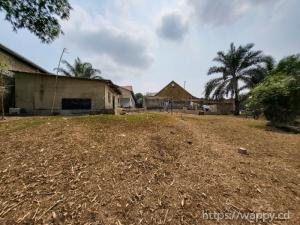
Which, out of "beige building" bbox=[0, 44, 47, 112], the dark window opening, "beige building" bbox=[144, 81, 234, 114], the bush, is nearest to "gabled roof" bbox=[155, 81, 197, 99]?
"beige building" bbox=[144, 81, 234, 114]

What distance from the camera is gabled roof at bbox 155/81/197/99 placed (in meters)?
33.6

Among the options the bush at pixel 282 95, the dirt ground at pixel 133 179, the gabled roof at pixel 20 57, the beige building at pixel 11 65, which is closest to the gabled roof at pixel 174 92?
the gabled roof at pixel 20 57

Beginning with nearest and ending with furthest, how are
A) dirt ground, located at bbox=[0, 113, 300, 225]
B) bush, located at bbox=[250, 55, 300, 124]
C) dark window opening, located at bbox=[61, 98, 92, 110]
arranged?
1. dirt ground, located at bbox=[0, 113, 300, 225]
2. bush, located at bbox=[250, 55, 300, 124]
3. dark window opening, located at bbox=[61, 98, 92, 110]

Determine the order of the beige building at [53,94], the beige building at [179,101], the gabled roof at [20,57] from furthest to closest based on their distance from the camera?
the beige building at [179,101], the gabled roof at [20,57], the beige building at [53,94]

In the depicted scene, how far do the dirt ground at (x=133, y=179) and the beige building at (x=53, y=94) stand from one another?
9250 mm

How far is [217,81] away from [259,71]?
4179 mm

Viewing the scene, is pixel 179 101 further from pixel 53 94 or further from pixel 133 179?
pixel 133 179

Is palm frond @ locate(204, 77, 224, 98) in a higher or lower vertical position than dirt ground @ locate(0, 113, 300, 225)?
higher

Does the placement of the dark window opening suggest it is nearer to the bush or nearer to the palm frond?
the bush

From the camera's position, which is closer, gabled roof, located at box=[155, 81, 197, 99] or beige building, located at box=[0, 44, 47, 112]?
beige building, located at box=[0, 44, 47, 112]

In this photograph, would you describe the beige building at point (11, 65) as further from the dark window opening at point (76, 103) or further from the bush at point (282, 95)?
the bush at point (282, 95)

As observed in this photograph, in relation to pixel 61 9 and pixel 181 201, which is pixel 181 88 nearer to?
pixel 61 9

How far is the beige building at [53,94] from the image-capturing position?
15336 millimetres

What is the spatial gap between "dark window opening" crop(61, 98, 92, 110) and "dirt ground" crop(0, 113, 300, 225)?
30.4ft
